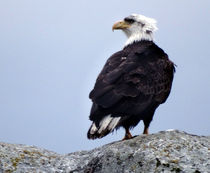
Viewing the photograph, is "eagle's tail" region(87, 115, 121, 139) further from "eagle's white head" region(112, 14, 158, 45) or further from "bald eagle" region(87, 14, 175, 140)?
"eagle's white head" region(112, 14, 158, 45)

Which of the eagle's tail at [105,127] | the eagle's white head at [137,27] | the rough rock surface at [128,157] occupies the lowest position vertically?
the rough rock surface at [128,157]

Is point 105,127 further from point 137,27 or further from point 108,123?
point 137,27

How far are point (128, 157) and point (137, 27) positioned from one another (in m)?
5.43

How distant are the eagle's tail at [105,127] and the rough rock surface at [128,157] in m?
0.50

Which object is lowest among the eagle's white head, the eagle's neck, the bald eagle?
the bald eagle

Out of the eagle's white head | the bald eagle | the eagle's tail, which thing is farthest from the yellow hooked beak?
the eagle's tail

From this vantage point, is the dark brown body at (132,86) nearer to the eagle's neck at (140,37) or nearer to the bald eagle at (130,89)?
the bald eagle at (130,89)

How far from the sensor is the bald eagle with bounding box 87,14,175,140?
736cm

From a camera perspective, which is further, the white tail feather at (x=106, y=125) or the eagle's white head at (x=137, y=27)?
the eagle's white head at (x=137, y=27)

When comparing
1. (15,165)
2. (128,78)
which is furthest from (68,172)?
(128,78)

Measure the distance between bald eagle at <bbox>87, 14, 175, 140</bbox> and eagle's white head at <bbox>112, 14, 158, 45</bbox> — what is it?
0.72 metres

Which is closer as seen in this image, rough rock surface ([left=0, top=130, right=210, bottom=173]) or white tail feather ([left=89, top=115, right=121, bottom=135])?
rough rock surface ([left=0, top=130, right=210, bottom=173])

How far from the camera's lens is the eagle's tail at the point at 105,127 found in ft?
23.7

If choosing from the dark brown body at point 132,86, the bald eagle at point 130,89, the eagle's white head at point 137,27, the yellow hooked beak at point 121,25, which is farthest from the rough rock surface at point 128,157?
the yellow hooked beak at point 121,25
